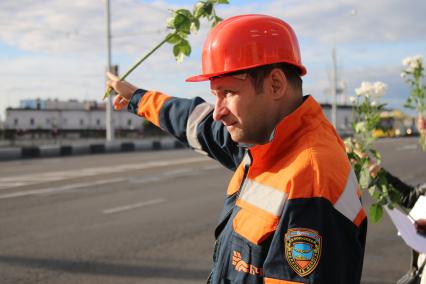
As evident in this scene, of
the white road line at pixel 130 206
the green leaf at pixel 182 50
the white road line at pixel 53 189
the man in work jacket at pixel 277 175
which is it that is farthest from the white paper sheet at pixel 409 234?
the white road line at pixel 53 189

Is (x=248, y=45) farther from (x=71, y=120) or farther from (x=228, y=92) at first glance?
(x=71, y=120)

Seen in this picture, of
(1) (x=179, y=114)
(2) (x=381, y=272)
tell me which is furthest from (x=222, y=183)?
(1) (x=179, y=114)

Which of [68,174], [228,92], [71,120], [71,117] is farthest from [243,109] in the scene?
[71,117]

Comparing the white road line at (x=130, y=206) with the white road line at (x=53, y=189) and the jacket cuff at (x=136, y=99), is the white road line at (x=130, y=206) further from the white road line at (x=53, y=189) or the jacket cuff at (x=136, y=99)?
the jacket cuff at (x=136, y=99)

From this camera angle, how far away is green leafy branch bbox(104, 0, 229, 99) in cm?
224

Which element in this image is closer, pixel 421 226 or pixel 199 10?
pixel 199 10

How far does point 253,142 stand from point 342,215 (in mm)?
402

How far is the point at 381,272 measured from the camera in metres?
5.48

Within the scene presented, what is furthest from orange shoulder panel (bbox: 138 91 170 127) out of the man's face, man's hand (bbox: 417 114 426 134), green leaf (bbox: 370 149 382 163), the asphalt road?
the asphalt road

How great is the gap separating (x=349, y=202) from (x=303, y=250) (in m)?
0.20

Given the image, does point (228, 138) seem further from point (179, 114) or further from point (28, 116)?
point (28, 116)

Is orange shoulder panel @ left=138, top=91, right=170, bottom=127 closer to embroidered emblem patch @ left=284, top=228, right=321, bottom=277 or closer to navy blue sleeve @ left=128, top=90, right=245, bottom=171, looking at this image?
navy blue sleeve @ left=128, top=90, right=245, bottom=171

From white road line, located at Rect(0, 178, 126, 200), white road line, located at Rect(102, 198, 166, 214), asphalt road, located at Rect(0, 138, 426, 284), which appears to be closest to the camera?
asphalt road, located at Rect(0, 138, 426, 284)

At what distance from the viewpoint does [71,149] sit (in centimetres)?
→ 2500
